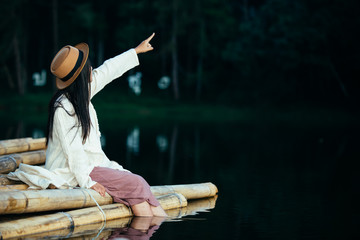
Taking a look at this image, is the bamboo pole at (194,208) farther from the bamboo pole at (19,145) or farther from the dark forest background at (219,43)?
the dark forest background at (219,43)

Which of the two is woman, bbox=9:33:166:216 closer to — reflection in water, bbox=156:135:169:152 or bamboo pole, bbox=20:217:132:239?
bamboo pole, bbox=20:217:132:239

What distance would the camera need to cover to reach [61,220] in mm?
4793

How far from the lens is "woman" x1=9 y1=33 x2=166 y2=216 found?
511 centimetres

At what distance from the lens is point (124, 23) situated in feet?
124

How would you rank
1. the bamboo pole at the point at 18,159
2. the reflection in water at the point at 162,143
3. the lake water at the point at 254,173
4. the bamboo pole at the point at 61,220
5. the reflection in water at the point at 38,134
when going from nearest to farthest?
the bamboo pole at the point at 61,220 < the lake water at the point at 254,173 < the bamboo pole at the point at 18,159 < the reflection in water at the point at 162,143 < the reflection in water at the point at 38,134

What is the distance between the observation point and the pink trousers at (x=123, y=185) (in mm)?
5328

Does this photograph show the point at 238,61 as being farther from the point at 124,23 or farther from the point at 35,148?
the point at 35,148

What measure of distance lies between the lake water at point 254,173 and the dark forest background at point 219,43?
11.6 m

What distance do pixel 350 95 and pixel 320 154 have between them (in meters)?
19.4

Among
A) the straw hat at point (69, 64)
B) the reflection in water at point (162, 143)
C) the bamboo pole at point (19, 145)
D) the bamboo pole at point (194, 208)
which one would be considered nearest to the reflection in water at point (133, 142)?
the reflection in water at point (162, 143)

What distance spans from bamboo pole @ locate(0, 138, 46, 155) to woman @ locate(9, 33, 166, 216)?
243cm

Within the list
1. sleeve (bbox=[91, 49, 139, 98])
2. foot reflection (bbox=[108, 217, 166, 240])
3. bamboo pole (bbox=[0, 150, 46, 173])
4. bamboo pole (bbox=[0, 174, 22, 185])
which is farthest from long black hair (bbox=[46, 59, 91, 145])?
bamboo pole (bbox=[0, 150, 46, 173])

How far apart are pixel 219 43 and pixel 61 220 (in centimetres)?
3089

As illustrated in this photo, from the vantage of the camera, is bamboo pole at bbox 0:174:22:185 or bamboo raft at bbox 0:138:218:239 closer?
bamboo raft at bbox 0:138:218:239
